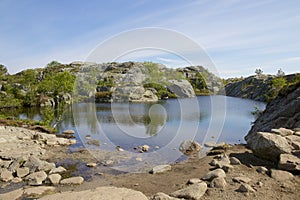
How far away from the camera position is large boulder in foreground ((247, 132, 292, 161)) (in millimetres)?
11297

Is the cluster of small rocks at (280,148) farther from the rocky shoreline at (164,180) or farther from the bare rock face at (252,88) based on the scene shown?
the bare rock face at (252,88)

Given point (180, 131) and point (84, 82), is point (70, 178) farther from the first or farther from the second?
point (84, 82)

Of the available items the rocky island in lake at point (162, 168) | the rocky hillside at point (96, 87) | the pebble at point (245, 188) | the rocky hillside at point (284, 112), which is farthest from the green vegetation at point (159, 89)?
the pebble at point (245, 188)

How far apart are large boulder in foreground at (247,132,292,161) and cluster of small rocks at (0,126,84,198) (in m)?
9.30

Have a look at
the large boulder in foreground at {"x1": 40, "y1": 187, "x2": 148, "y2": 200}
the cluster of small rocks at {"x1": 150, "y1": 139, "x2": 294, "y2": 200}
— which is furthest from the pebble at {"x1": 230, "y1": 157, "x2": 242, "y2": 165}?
the large boulder in foreground at {"x1": 40, "y1": 187, "x2": 148, "y2": 200}

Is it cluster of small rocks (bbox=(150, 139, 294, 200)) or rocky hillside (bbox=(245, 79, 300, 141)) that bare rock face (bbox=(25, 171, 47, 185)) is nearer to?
cluster of small rocks (bbox=(150, 139, 294, 200))

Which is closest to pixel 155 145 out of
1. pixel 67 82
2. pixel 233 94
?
pixel 67 82

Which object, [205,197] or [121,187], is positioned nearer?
[205,197]

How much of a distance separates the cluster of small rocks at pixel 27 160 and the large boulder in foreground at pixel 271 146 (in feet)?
30.5

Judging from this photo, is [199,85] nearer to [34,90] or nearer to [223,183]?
[34,90]

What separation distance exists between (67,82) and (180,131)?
144 ft

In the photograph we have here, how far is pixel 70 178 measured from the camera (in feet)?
38.1

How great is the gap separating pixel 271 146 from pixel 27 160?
44.7 feet

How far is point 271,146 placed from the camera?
11.5m
